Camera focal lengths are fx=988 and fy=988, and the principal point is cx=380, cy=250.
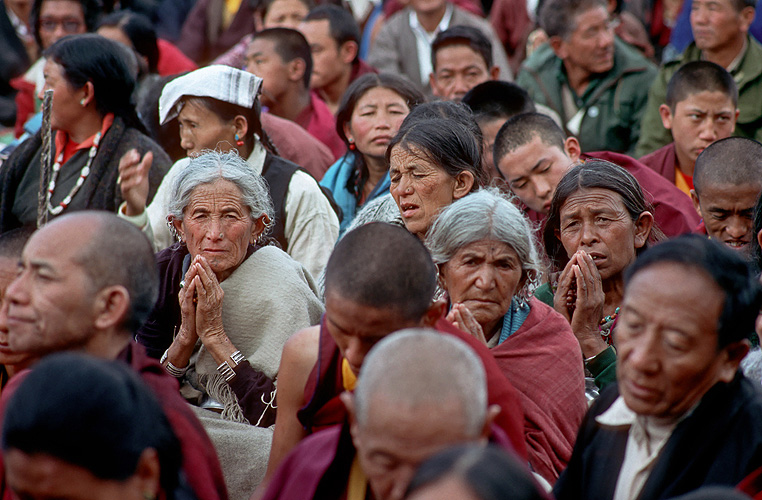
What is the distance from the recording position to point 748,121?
22.2ft

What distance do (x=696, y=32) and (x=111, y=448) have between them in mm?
5970

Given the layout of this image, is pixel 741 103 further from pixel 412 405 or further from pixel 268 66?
pixel 412 405

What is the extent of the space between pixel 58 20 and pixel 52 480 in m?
6.70

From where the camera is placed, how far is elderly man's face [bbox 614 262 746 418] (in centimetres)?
246

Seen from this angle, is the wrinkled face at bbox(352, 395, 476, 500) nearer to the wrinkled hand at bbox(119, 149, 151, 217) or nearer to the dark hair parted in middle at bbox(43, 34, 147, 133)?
the wrinkled hand at bbox(119, 149, 151, 217)

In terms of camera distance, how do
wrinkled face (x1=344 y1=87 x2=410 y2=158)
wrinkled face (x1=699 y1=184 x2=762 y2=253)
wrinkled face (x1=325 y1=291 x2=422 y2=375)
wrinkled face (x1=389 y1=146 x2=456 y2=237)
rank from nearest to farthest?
wrinkled face (x1=325 y1=291 x2=422 y2=375) → wrinkled face (x1=389 y1=146 x2=456 y2=237) → wrinkled face (x1=699 y1=184 x2=762 y2=253) → wrinkled face (x1=344 y1=87 x2=410 y2=158)

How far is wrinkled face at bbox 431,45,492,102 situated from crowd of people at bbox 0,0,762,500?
0.02 metres

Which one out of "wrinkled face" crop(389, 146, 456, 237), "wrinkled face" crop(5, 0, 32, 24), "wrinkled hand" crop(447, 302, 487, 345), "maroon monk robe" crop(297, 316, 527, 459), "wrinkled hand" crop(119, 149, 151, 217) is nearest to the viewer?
"maroon monk robe" crop(297, 316, 527, 459)

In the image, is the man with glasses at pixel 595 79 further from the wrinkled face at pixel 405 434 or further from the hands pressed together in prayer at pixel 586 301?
the wrinkled face at pixel 405 434

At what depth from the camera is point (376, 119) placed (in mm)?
5883

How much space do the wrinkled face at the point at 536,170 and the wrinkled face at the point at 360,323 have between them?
2678 mm

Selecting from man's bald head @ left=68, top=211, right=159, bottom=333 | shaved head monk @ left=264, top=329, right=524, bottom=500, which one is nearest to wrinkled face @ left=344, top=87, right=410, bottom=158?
man's bald head @ left=68, top=211, right=159, bottom=333

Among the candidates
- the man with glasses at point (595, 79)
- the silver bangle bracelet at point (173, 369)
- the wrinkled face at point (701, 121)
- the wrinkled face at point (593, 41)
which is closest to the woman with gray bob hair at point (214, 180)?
the silver bangle bracelet at point (173, 369)

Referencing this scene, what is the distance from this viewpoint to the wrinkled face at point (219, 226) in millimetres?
4176
